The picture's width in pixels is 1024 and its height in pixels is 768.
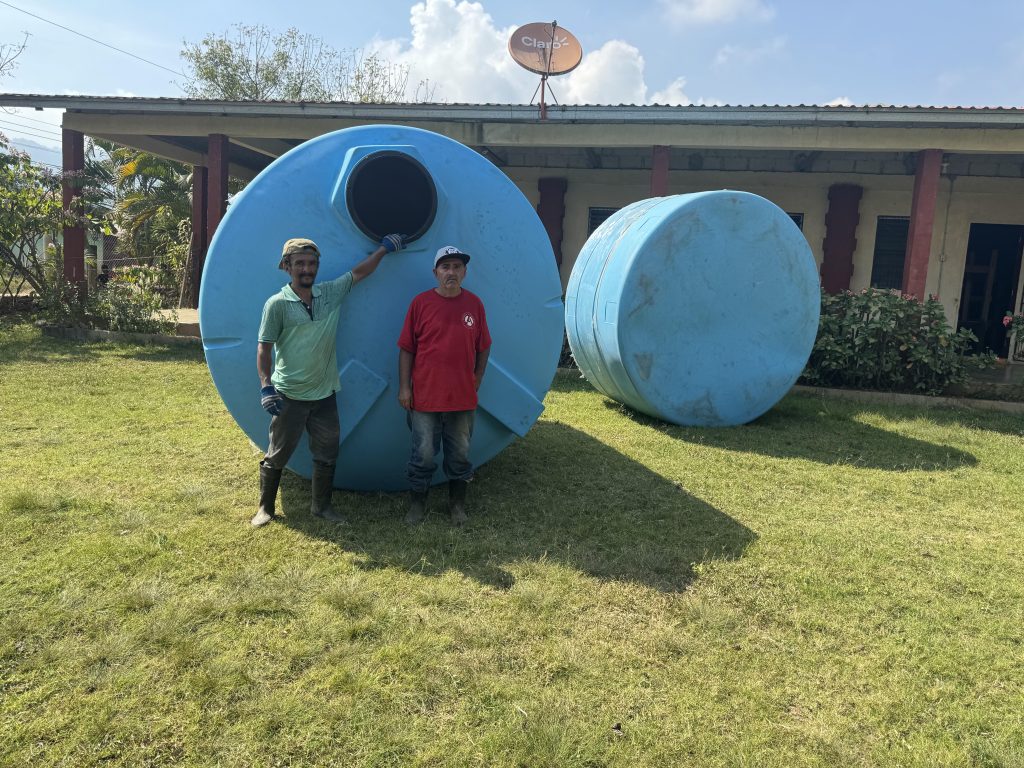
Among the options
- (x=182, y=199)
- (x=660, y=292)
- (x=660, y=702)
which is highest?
(x=182, y=199)

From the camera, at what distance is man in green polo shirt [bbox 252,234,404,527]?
382 centimetres

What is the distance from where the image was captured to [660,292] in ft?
21.7

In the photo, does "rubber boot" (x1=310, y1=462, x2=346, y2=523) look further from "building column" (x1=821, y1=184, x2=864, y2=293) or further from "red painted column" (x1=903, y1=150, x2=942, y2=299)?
"building column" (x1=821, y1=184, x2=864, y2=293)

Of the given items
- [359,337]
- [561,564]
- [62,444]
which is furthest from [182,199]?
[561,564]

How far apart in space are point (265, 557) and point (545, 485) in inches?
81.8

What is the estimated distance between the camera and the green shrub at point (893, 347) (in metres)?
8.62

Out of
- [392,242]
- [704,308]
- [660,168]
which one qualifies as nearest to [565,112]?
[660,168]

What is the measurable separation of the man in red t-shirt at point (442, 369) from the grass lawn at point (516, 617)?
0.39 metres

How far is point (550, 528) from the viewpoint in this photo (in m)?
4.26

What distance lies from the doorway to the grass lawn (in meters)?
8.54

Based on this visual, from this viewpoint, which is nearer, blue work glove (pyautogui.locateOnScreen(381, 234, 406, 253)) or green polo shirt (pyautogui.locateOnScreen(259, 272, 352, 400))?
green polo shirt (pyautogui.locateOnScreen(259, 272, 352, 400))

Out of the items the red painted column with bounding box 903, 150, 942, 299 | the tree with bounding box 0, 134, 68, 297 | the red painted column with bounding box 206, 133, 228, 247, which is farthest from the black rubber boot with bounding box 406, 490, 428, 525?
the tree with bounding box 0, 134, 68, 297

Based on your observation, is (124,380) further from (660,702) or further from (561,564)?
(660,702)

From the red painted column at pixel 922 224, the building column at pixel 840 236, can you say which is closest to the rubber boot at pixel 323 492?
the red painted column at pixel 922 224
